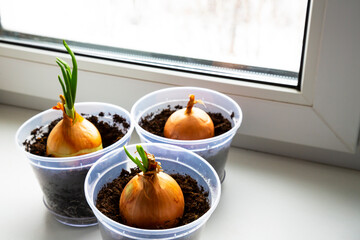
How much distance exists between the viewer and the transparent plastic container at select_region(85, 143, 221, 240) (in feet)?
1.73

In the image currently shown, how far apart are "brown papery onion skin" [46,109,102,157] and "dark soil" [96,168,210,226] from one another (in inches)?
2.8

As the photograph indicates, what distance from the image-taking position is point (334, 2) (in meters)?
0.64

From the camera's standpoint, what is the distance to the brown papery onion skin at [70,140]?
2.15 ft

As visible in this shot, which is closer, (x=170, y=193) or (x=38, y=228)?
(x=170, y=193)

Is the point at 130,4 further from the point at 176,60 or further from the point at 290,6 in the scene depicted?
the point at 290,6

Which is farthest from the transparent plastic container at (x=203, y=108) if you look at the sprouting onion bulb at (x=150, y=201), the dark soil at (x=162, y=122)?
the sprouting onion bulb at (x=150, y=201)

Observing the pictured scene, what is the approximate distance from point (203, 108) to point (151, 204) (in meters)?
0.32

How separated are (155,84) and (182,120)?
0.47ft

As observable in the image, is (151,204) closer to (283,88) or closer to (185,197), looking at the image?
(185,197)

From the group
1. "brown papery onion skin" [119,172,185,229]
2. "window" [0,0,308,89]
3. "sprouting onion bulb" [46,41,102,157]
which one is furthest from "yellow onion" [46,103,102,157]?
"window" [0,0,308,89]

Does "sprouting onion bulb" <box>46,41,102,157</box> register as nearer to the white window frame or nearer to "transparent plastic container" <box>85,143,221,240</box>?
"transparent plastic container" <box>85,143,221,240</box>

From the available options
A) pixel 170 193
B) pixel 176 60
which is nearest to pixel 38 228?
pixel 170 193

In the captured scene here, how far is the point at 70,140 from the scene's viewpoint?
66 centimetres

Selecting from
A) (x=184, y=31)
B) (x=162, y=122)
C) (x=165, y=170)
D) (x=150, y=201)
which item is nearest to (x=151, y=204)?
(x=150, y=201)
